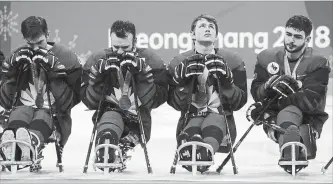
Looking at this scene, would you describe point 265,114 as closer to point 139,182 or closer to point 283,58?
point 283,58

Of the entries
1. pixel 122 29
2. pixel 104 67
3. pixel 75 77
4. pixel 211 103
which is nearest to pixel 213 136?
pixel 211 103

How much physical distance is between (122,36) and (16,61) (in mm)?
626

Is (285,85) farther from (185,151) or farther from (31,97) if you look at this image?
(31,97)

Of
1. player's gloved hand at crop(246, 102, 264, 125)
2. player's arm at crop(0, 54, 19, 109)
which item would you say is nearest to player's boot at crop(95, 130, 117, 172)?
player's arm at crop(0, 54, 19, 109)

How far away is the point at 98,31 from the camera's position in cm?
659

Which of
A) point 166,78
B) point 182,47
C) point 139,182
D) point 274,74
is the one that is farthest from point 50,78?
point 182,47

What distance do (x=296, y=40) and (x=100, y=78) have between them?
3.81ft

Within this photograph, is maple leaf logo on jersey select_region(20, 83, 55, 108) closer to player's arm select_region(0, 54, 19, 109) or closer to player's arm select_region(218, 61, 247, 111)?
player's arm select_region(0, 54, 19, 109)

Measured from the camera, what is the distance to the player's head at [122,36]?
430cm

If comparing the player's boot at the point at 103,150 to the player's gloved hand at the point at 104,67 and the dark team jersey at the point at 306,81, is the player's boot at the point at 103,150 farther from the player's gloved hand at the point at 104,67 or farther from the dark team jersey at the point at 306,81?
the dark team jersey at the point at 306,81

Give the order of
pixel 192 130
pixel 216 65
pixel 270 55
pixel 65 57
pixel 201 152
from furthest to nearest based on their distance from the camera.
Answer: pixel 65 57 → pixel 270 55 → pixel 192 130 → pixel 216 65 → pixel 201 152

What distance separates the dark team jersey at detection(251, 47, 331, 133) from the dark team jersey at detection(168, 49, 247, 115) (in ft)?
0.33

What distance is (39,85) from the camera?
14.3ft

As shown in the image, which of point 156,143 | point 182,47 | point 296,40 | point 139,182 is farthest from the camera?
point 182,47
